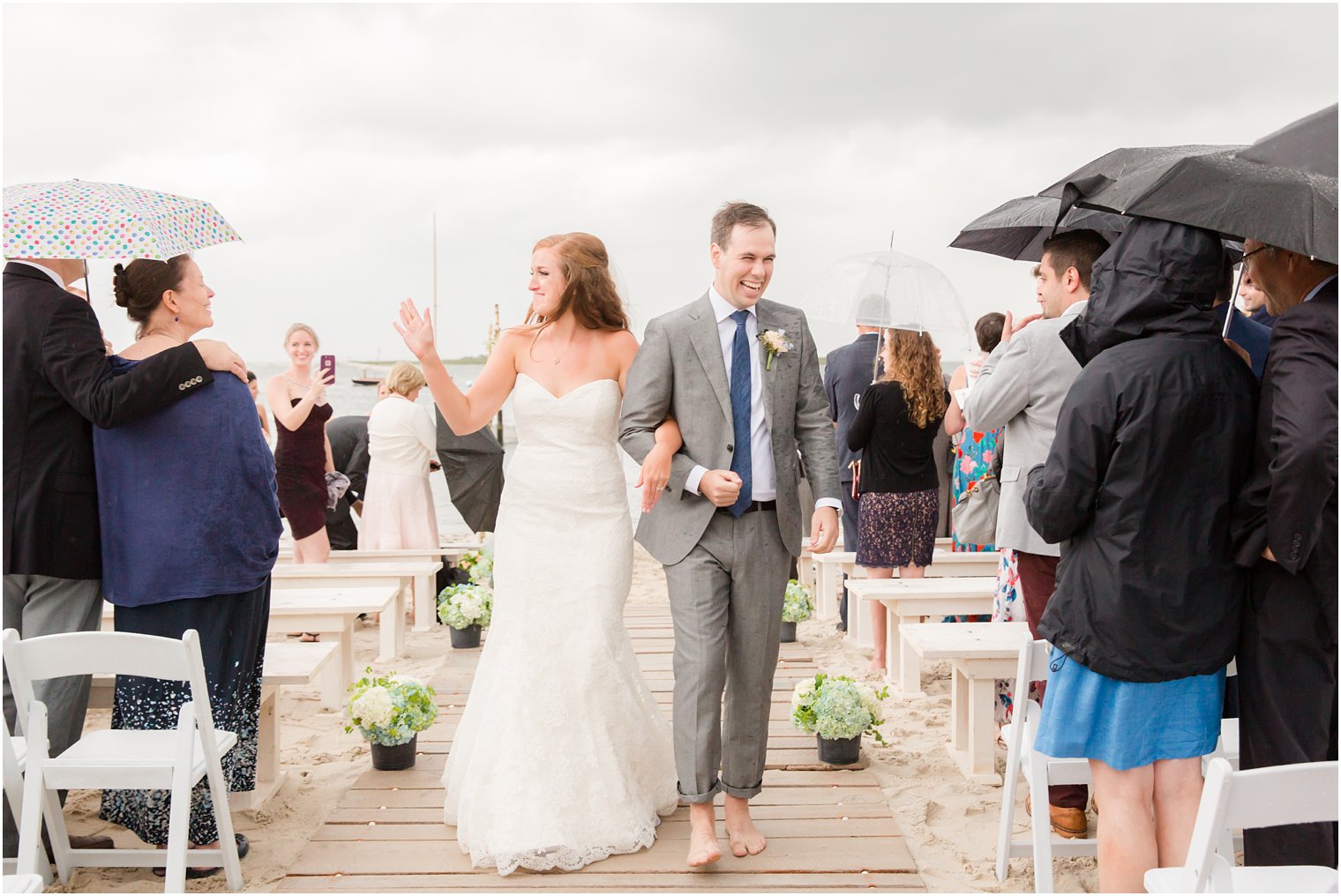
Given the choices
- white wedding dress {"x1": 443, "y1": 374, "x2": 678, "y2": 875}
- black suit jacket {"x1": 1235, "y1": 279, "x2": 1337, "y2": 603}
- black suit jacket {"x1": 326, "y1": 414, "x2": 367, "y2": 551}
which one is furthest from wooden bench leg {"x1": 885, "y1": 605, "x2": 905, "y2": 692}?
black suit jacket {"x1": 326, "y1": 414, "x2": 367, "y2": 551}

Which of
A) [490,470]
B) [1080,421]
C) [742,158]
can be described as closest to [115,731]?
[1080,421]

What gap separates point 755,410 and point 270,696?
229cm

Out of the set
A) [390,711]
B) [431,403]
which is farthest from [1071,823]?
[431,403]

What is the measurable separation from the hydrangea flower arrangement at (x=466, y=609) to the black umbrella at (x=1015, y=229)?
376 cm

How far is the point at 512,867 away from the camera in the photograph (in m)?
3.51

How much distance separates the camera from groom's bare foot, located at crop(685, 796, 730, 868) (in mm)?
3465

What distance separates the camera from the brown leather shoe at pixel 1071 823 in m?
3.85

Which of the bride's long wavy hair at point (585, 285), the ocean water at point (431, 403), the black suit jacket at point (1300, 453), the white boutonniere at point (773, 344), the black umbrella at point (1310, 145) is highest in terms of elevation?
the black umbrella at point (1310, 145)

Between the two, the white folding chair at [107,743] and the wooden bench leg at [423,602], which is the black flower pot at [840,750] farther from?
the wooden bench leg at [423,602]

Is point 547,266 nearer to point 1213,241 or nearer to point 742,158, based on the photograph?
point 1213,241

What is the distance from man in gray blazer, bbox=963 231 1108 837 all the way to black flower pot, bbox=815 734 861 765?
903 millimetres

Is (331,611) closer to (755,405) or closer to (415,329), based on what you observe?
(415,329)

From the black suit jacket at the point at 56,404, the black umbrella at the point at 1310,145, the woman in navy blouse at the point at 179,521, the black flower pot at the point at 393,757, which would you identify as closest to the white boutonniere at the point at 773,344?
the black umbrella at the point at 1310,145

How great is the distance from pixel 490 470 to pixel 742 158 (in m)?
8.87
